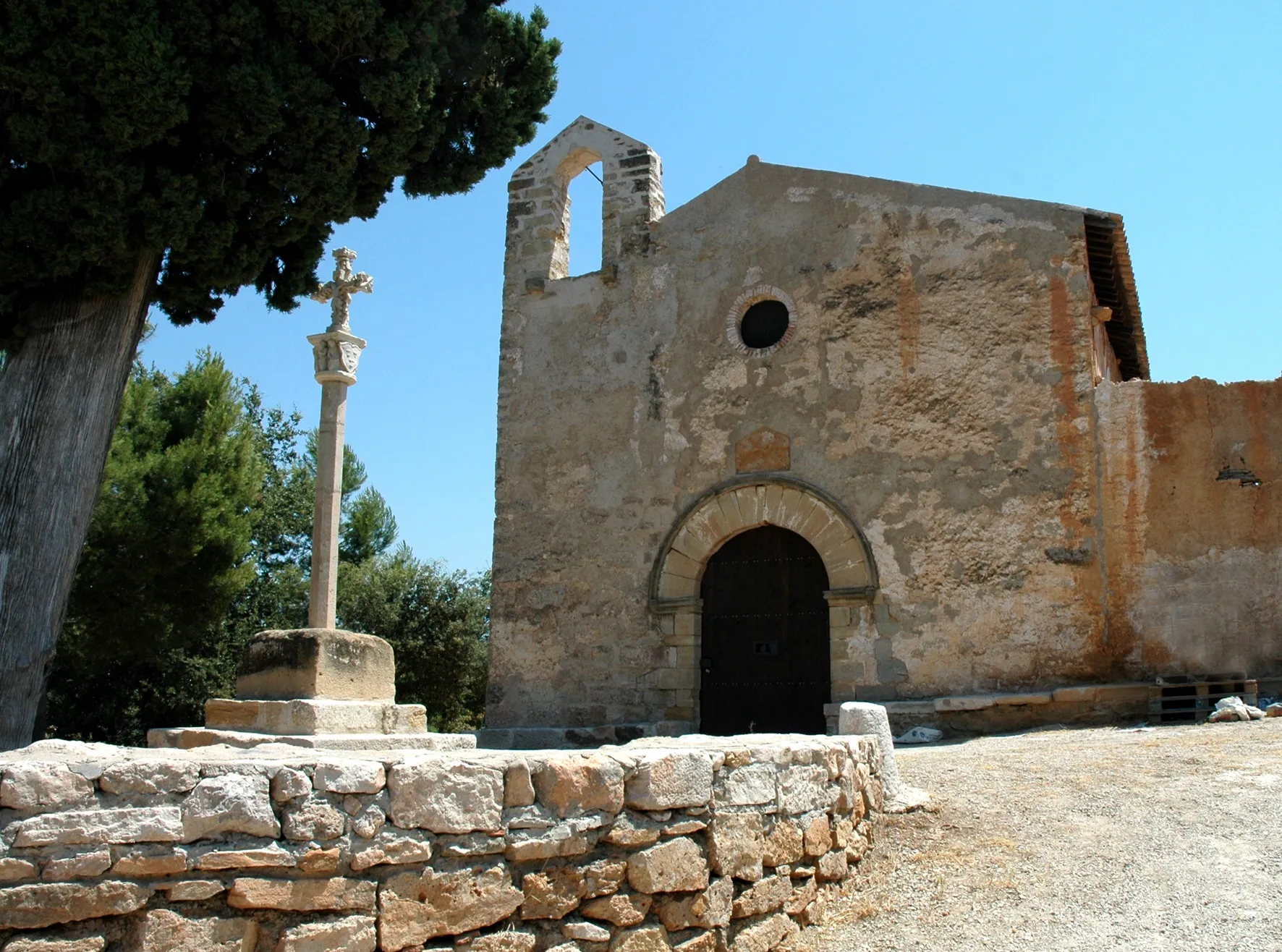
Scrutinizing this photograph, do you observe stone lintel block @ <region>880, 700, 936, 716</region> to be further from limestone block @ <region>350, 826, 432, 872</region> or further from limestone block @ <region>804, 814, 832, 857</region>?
limestone block @ <region>350, 826, 432, 872</region>

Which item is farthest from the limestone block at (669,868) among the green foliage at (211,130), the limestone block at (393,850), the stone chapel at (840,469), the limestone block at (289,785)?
the stone chapel at (840,469)

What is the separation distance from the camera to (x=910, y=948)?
174 inches

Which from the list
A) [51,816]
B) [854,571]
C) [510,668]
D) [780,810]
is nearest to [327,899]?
[51,816]

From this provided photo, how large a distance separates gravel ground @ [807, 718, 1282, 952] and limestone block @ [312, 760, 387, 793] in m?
2.04

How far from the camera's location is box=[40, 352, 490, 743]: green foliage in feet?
48.1

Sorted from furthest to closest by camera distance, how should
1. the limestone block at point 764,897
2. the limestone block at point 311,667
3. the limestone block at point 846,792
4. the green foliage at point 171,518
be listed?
the green foliage at point 171,518, the limestone block at point 311,667, the limestone block at point 846,792, the limestone block at point 764,897

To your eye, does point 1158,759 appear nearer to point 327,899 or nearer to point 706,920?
point 706,920

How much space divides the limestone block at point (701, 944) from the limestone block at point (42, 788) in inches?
82.1

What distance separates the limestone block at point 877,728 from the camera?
6000mm

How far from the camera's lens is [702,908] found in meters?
4.24

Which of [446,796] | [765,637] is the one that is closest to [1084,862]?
[446,796]

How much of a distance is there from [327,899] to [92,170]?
207 inches

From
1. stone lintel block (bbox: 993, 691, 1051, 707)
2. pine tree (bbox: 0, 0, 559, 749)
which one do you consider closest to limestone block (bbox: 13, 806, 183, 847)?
pine tree (bbox: 0, 0, 559, 749)

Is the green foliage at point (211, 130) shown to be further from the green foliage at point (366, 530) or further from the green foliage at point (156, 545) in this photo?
the green foliage at point (366, 530)
